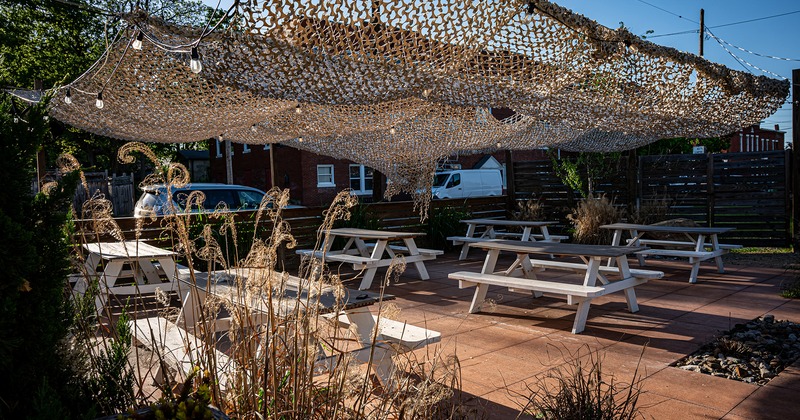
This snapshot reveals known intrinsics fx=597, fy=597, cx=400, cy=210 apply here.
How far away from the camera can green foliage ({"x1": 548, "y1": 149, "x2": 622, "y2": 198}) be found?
10.3 metres

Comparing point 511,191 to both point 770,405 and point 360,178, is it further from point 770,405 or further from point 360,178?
point 360,178

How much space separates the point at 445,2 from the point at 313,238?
19.9 ft

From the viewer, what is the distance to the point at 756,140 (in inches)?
1372

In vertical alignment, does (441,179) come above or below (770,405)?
above

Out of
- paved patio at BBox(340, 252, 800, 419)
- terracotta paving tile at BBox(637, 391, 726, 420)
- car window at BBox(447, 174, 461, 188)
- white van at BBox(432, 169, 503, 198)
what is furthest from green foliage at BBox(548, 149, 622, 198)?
terracotta paving tile at BBox(637, 391, 726, 420)

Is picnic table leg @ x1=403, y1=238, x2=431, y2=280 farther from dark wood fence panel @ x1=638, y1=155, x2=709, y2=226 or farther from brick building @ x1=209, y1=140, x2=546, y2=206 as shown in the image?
brick building @ x1=209, y1=140, x2=546, y2=206

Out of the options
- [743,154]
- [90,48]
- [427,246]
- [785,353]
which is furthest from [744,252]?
[90,48]

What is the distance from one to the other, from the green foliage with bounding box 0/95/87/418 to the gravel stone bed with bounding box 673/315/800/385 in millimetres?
3316

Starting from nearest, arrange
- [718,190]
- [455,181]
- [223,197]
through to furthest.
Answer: [718,190], [223,197], [455,181]

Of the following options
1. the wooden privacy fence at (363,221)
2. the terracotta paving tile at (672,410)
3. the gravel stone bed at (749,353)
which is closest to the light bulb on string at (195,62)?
the terracotta paving tile at (672,410)

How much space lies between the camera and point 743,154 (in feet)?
30.9

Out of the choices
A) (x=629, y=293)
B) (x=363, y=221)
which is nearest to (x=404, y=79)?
(x=629, y=293)

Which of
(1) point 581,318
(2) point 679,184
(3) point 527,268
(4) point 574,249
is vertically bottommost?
(1) point 581,318

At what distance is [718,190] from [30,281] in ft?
33.5
